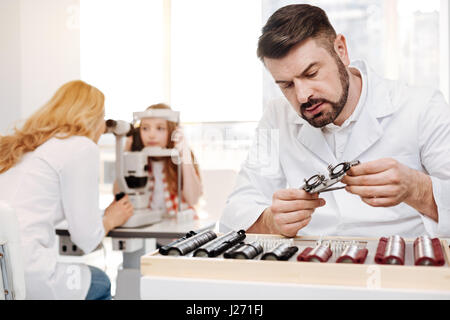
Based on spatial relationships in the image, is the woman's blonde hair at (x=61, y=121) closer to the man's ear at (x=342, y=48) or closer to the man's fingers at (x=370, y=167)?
the man's ear at (x=342, y=48)

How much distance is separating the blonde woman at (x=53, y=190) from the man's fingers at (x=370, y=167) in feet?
3.23

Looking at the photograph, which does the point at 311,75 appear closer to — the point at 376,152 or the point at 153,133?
the point at 376,152

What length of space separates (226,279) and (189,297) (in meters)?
0.08

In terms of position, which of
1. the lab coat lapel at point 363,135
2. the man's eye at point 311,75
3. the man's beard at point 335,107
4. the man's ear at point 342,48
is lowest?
the lab coat lapel at point 363,135

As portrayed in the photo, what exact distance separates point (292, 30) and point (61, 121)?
0.87 metres

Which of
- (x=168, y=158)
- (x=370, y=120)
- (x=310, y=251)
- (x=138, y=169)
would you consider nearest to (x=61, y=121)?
(x=138, y=169)

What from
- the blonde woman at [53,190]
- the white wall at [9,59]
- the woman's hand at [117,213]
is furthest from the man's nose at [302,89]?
the white wall at [9,59]

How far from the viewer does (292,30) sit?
5.05 ft

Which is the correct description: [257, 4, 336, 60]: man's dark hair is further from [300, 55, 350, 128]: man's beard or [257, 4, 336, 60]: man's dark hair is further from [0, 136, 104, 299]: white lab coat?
[0, 136, 104, 299]: white lab coat

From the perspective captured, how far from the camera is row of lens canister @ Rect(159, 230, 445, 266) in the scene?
0.83 meters

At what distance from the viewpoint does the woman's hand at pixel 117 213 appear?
6.45ft

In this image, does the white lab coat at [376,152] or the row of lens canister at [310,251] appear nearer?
the row of lens canister at [310,251]

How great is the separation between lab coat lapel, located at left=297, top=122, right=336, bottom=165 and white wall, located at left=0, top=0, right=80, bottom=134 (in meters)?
1.04
